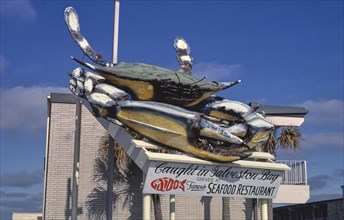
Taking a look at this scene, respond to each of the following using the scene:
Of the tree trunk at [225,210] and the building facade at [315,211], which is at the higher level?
the building facade at [315,211]

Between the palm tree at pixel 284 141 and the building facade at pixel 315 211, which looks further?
the building facade at pixel 315 211

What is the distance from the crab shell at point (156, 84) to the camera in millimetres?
18594

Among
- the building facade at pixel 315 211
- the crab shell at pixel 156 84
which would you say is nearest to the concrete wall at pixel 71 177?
the crab shell at pixel 156 84

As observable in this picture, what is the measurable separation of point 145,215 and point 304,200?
11.8 metres

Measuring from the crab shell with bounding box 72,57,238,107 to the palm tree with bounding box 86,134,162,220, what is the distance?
5.73m

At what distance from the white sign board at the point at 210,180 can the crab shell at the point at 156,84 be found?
239 centimetres

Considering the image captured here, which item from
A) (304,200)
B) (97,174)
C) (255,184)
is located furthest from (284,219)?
(255,184)

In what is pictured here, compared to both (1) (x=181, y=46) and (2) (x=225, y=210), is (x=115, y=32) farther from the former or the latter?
(2) (x=225, y=210)

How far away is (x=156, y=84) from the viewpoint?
61.3 feet

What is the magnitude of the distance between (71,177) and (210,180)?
7.96 metres

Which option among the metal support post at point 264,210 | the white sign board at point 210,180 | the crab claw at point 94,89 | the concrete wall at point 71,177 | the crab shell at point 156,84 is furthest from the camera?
the concrete wall at point 71,177

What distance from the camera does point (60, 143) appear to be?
2470cm

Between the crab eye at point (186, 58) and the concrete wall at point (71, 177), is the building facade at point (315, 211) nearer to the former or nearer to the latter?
the concrete wall at point (71, 177)

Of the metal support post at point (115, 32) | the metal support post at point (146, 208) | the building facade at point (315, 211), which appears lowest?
the metal support post at point (146, 208)
